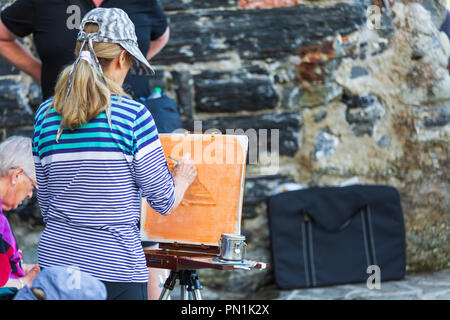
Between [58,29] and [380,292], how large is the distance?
2.27 m

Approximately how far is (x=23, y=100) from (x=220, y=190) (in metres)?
1.95

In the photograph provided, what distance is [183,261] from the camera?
96.6 inches

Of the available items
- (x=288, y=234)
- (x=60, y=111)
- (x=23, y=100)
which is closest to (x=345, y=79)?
(x=288, y=234)

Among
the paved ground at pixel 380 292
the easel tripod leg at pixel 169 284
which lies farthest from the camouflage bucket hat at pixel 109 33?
the paved ground at pixel 380 292

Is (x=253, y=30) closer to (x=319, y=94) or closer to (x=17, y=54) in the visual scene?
(x=319, y=94)

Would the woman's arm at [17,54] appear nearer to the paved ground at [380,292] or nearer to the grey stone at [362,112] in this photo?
the paved ground at [380,292]

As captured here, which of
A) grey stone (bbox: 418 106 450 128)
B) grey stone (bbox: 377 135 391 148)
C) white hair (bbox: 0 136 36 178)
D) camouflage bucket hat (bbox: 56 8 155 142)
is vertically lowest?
grey stone (bbox: 377 135 391 148)

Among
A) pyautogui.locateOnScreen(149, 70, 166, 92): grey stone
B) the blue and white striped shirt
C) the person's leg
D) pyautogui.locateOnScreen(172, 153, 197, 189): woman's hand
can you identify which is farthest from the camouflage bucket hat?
pyautogui.locateOnScreen(149, 70, 166, 92): grey stone

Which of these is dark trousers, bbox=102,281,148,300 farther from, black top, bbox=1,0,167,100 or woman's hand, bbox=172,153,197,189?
black top, bbox=1,0,167,100

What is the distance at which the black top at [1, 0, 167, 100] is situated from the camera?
2.96m

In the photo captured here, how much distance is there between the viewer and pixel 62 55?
116 inches

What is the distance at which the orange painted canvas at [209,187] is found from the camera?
260 centimetres

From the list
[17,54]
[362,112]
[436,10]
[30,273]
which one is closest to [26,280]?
[30,273]

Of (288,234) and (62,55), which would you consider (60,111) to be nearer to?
(62,55)
